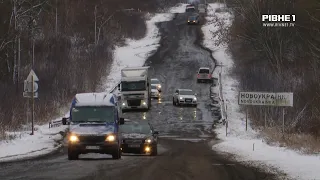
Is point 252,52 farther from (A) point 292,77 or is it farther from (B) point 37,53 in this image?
(B) point 37,53

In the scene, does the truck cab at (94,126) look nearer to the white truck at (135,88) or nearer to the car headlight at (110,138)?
the car headlight at (110,138)

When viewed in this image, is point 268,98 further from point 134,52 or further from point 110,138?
point 134,52

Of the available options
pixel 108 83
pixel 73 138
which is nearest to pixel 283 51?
pixel 108 83

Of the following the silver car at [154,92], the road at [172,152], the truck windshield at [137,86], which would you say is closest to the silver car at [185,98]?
the road at [172,152]

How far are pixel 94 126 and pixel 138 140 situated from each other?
461 centimetres

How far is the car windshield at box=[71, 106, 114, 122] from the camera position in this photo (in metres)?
24.7

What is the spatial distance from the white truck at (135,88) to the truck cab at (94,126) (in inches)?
1076

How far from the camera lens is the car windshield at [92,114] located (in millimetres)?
24656

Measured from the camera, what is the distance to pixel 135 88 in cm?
5306

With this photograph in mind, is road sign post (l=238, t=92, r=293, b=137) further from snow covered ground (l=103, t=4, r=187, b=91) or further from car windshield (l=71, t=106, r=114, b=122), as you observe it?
snow covered ground (l=103, t=4, r=187, b=91)

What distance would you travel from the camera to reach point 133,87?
5309 cm

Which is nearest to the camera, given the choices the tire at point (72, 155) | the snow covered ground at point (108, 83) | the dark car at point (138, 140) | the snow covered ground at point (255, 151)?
the snow covered ground at point (255, 151)

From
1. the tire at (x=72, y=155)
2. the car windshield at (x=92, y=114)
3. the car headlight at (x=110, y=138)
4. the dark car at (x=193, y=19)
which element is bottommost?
the tire at (x=72, y=155)

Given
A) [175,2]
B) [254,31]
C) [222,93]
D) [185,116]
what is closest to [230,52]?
[254,31]
